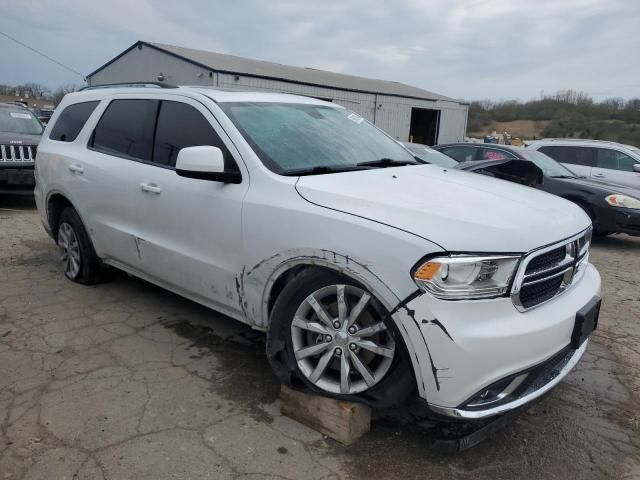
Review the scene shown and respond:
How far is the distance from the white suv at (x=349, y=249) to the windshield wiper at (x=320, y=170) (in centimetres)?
2

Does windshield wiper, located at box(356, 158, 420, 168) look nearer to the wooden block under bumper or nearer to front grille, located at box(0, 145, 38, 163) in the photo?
the wooden block under bumper

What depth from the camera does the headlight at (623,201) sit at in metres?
7.66

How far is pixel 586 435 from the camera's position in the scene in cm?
280

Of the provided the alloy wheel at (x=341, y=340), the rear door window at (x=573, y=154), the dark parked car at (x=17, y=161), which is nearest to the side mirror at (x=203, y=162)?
the alloy wheel at (x=341, y=340)

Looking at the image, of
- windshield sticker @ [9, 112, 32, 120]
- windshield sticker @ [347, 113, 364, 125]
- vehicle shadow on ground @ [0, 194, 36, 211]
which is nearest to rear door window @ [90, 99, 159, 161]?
windshield sticker @ [347, 113, 364, 125]

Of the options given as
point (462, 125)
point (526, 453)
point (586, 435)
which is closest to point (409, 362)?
point (526, 453)

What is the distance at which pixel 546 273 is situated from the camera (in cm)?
246

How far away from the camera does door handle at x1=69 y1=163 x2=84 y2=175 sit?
4.34 m

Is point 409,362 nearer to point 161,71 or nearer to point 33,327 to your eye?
point 33,327

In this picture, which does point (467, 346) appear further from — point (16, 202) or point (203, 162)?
point (16, 202)

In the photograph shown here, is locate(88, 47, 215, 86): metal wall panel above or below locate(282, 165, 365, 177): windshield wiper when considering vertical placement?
above

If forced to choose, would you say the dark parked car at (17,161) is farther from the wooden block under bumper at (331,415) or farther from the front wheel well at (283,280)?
the wooden block under bumper at (331,415)

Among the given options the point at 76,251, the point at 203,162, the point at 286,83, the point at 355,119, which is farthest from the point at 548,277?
the point at 286,83

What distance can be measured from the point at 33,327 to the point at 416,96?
81.6 feet
